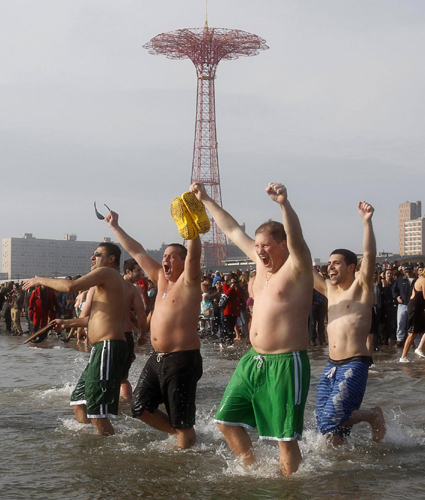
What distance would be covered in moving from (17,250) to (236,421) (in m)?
167

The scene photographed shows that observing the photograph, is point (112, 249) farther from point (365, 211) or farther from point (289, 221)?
point (289, 221)

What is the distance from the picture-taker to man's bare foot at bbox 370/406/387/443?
6.49 metres

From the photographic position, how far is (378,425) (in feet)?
21.4

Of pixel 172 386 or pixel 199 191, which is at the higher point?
pixel 199 191

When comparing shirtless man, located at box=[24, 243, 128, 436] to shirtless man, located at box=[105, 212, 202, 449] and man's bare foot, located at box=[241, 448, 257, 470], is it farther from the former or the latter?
man's bare foot, located at box=[241, 448, 257, 470]

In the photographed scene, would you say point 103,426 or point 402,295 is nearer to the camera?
point 103,426

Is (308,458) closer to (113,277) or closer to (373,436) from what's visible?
(373,436)

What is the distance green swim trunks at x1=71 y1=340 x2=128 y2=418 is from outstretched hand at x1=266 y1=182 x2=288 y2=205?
253 cm

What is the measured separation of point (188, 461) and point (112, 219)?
91.7 inches

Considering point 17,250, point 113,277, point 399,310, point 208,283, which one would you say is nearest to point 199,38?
point 208,283

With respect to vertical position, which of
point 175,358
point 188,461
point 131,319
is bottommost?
point 188,461

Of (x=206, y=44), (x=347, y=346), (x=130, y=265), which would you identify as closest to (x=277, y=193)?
(x=347, y=346)

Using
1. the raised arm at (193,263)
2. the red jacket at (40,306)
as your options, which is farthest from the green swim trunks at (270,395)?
the red jacket at (40,306)

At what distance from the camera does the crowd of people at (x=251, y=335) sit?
503 centimetres
